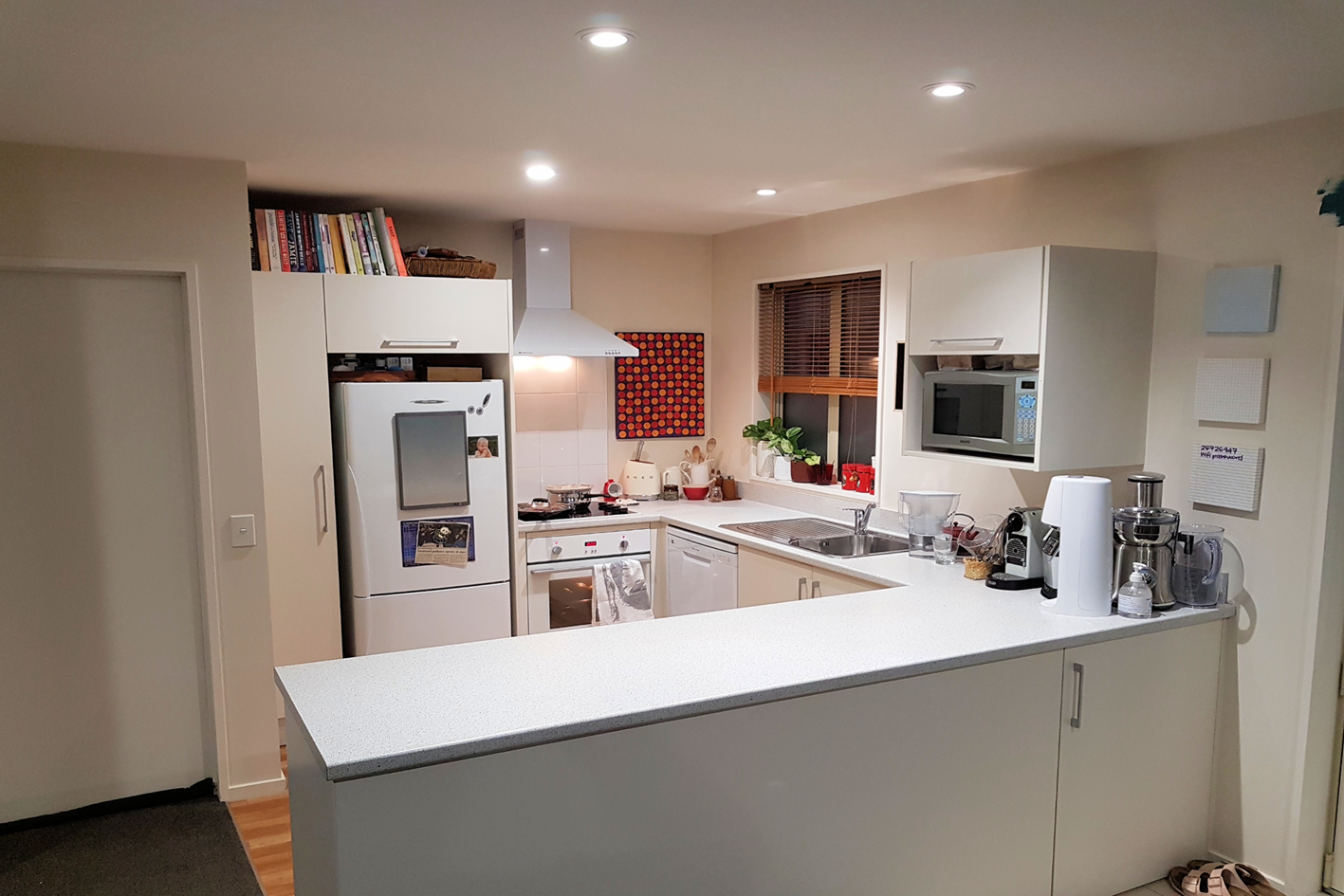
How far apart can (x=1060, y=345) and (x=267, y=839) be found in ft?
10.3

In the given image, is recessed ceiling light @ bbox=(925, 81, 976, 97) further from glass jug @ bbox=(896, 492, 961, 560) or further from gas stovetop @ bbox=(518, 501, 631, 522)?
gas stovetop @ bbox=(518, 501, 631, 522)

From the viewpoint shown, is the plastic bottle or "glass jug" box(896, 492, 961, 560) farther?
"glass jug" box(896, 492, 961, 560)

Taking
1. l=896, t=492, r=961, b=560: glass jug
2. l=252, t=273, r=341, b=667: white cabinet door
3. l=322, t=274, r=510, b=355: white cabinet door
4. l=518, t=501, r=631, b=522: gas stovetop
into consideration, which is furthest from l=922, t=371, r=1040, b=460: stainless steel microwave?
l=252, t=273, r=341, b=667: white cabinet door

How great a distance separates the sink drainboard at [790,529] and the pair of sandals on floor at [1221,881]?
178cm

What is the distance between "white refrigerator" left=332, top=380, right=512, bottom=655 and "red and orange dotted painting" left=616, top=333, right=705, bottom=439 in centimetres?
112

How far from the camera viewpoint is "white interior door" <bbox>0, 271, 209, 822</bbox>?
320 cm

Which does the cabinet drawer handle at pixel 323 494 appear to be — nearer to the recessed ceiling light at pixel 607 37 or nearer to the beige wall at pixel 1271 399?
the recessed ceiling light at pixel 607 37

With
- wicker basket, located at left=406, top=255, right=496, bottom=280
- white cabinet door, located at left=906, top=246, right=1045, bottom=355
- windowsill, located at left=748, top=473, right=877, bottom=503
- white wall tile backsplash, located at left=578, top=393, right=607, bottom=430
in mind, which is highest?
wicker basket, located at left=406, top=255, right=496, bottom=280

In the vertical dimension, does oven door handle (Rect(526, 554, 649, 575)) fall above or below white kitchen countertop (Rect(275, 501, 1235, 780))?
below

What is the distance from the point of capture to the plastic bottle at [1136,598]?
2.73 meters

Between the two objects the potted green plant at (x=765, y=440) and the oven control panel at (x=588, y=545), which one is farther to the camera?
the potted green plant at (x=765, y=440)

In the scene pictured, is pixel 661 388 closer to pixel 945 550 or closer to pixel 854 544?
pixel 854 544

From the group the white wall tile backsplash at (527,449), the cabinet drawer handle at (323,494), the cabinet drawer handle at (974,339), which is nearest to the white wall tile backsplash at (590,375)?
the white wall tile backsplash at (527,449)

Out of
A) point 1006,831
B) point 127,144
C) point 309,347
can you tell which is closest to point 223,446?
point 309,347
